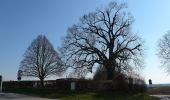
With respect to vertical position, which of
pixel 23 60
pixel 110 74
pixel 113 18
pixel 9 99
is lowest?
pixel 9 99

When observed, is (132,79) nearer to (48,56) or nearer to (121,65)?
(121,65)

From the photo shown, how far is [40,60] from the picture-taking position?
66.1 metres

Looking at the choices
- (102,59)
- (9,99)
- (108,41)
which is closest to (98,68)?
(102,59)

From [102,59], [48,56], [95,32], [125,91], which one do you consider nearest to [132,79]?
[125,91]

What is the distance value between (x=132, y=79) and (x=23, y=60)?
103ft

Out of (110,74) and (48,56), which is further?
(48,56)

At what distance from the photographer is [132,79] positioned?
40312 millimetres

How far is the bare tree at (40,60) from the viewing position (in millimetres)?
65250

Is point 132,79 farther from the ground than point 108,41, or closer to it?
closer to it

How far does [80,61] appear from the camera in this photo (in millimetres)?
51219

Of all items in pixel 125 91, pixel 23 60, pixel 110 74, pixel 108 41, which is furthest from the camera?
pixel 23 60

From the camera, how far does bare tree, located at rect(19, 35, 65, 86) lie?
2569 inches

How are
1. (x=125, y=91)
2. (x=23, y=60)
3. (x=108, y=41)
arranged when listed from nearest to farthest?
(x=125, y=91)
(x=108, y=41)
(x=23, y=60)

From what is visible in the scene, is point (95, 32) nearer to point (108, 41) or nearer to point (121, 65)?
point (108, 41)
